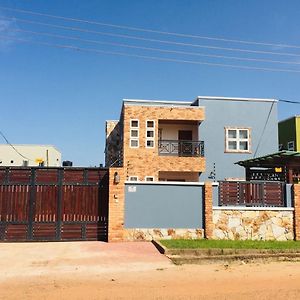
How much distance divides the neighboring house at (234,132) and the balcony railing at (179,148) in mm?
589

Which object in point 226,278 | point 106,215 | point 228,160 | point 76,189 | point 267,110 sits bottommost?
point 226,278

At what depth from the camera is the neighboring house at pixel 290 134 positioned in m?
28.1

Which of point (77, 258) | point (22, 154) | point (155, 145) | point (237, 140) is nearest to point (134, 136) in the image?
point (155, 145)

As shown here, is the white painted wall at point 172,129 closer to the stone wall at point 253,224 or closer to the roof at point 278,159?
the roof at point 278,159

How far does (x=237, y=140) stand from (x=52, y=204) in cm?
1225

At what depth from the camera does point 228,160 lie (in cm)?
2191

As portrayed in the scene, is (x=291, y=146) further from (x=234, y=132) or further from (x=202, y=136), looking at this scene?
(x=202, y=136)

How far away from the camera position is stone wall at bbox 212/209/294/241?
46.0ft

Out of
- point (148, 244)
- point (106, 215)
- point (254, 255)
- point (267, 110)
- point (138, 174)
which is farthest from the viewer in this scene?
point (267, 110)

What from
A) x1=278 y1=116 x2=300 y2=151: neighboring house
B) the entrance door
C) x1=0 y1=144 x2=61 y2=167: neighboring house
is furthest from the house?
x1=0 y1=144 x2=61 y2=167: neighboring house

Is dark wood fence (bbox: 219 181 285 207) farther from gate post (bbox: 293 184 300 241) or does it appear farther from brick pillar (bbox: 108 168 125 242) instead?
brick pillar (bbox: 108 168 125 242)

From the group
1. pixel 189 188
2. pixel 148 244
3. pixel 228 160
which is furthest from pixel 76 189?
pixel 228 160

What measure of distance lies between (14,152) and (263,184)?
118ft

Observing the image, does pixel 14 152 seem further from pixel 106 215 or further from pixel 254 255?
pixel 254 255
